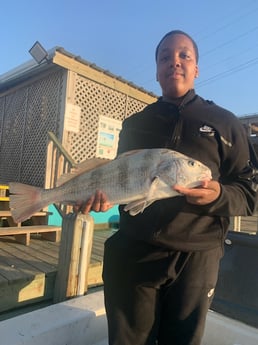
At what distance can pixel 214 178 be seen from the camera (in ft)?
5.50

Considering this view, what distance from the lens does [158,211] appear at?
5.49ft

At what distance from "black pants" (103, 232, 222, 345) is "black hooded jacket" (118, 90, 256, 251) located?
8 cm

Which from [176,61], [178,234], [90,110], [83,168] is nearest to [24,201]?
[83,168]

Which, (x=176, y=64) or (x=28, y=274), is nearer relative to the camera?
(x=176, y=64)

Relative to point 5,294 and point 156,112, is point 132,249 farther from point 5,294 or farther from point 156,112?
point 5,294

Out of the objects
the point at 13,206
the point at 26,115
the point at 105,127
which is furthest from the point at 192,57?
the point at 26,115

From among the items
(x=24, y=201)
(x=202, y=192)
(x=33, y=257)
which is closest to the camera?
(x=202, y=192)

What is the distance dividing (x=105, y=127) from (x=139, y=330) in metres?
6.37

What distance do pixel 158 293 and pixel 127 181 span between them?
23.6 inches

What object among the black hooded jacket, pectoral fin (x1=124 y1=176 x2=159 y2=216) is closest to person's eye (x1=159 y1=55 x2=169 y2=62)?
the black hooded jacket

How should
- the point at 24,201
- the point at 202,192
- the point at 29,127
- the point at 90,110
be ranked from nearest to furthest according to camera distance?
1. the point at 202,192
2. the point at 24,201
3. the point at 90,110
4. the point at 29,127

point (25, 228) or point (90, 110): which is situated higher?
point (90, 110)

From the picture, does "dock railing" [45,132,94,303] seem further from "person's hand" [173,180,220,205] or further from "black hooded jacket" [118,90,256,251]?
"person's hand" [173,180,220,205]

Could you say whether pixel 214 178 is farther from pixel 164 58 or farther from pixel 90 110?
pixel 90 110
